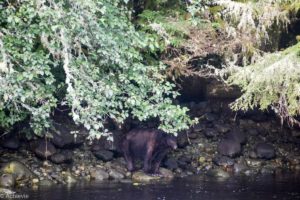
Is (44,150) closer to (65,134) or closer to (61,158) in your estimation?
(61,158)

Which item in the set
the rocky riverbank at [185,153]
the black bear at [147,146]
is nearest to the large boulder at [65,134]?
the rocky riverbank at [185,153]

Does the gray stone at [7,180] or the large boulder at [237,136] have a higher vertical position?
the large boulder at [237,136]

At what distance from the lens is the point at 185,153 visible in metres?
13.6

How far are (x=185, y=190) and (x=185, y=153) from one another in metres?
3.29

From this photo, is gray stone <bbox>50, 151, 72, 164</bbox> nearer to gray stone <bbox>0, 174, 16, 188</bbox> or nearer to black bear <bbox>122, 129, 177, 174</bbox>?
black bear <bbox>122, 129, 177, 174</bbox>

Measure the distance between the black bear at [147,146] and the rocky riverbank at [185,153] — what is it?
0.29 meters

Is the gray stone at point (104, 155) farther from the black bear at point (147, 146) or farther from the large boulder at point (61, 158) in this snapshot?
the large boulder at point (61, 158)

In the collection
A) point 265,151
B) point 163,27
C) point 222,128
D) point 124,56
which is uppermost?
point 163,27

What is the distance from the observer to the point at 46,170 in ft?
37.5

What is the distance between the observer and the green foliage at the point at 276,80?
8.00 meters

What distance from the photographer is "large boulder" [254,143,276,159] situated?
45.4ft

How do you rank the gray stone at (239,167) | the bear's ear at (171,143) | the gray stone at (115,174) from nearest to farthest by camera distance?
the gray stone at (115,174), the bear's ear at (171,143), the gray stone at (239,167)

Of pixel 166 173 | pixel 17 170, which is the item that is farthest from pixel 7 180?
pixel 166 173

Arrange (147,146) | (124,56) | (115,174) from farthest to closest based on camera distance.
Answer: (147,146) → (115,174) → (124,56)
